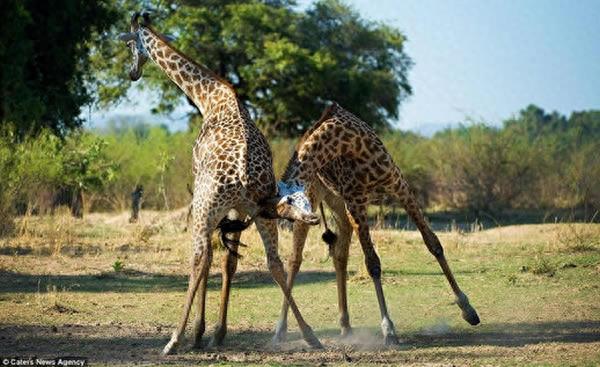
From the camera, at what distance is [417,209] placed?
9.21 metres

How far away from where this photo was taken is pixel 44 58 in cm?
1950

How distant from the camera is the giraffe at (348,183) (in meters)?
8.58

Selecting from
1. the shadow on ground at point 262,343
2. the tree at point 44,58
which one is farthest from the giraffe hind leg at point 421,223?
the tree at point 44,58

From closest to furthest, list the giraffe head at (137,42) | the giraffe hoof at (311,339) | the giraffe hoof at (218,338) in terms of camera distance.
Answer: the giraffe hoof at (311,339), the giraffe hoof at (218,338), the giraffe head at (137,42)

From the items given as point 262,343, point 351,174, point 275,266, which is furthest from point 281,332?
point 351,174

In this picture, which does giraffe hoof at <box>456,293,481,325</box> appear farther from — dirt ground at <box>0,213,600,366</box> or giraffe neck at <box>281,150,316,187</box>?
giraffe neck at <box>281,150,316,187</box>

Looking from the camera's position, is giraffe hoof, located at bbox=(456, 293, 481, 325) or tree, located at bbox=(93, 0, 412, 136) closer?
giraffe hoof, located at bbox=(456, 293, 481, 325)

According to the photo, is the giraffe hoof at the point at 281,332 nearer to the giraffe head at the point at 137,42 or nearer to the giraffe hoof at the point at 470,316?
the giraffe hoof at the point at 470,316

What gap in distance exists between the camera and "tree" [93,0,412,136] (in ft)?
85.6

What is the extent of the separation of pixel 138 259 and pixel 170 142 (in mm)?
12623

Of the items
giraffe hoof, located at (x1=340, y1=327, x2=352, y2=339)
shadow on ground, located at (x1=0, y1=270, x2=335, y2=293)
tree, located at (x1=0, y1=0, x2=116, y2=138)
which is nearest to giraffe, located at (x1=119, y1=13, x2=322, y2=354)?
giraffe hoof, located at (x1=340, y1=327, x2=352, y2=339)

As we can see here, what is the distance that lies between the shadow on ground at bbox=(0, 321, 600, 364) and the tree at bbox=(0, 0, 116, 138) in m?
9.76

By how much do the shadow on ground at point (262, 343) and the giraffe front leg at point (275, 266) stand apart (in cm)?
13

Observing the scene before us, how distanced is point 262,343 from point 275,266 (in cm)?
96
